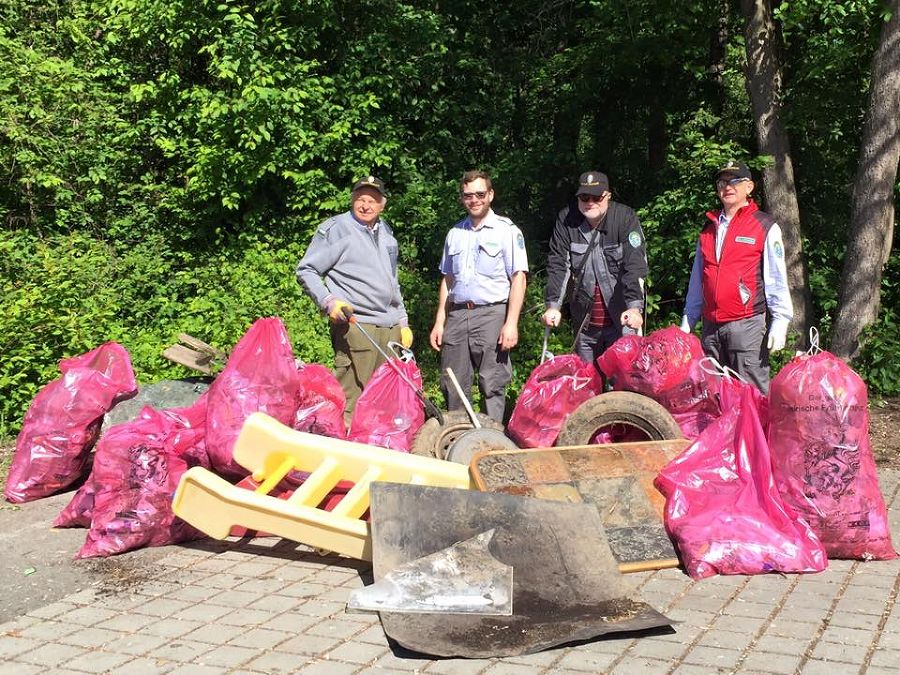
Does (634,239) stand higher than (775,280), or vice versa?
(634,239)

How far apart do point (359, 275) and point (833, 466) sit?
290 centimetres

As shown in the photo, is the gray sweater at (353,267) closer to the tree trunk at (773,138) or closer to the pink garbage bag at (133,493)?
the pink garbage bag at (133,493)

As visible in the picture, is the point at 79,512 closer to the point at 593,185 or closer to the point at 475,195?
the point at 475,195

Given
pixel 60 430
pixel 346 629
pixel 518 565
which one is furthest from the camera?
pixel 60 430

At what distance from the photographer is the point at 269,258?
11.7 m

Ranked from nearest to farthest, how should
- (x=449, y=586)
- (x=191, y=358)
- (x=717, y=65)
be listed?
1. (x=449, y=586)
2. (x=191, y=358)
3. (x=717, y=65)

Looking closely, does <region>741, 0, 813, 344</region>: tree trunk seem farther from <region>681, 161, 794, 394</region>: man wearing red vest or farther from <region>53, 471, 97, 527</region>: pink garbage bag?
<region>53, 471, 97, 527</region>: pink garbage bag

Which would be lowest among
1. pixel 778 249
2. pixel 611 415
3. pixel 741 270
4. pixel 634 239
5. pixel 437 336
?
pixel 611 415

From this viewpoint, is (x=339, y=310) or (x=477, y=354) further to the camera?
(x=477, y=354)

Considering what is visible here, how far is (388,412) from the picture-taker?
18.5 ft

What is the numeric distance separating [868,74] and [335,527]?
7.95 metres

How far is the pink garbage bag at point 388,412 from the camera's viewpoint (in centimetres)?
561

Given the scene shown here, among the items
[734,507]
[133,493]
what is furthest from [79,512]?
[734,507]

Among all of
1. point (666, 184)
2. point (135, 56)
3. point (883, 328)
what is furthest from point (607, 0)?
point (135, 56)
